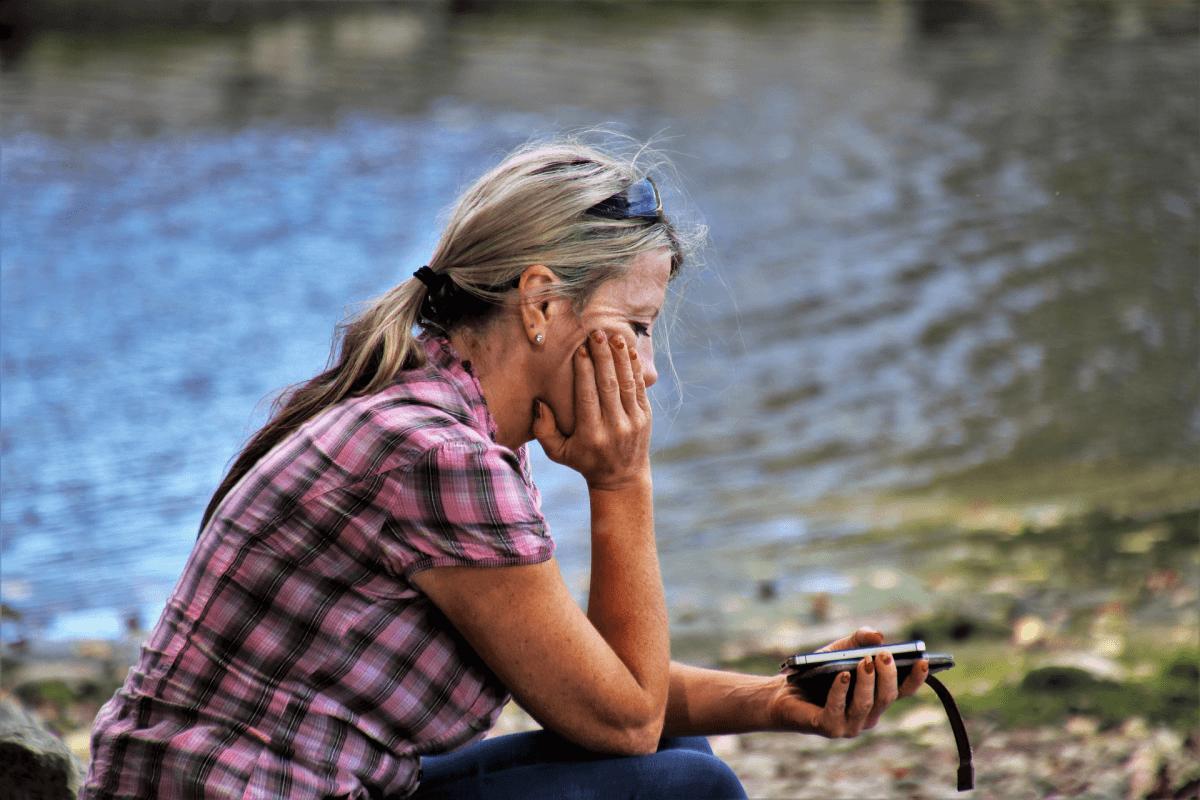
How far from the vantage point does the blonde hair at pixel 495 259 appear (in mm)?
2266

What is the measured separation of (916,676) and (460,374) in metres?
0.92

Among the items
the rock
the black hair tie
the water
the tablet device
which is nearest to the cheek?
the black hair tie

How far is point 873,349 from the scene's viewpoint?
8945 mm

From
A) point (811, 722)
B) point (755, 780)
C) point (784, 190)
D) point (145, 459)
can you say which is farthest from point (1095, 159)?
point (811, 722)

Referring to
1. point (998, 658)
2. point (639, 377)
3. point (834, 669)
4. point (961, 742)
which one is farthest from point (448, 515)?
point (998, 658)

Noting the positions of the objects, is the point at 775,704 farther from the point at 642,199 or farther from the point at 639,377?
the point at 642,199

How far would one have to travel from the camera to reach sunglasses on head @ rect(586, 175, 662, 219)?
2.33m

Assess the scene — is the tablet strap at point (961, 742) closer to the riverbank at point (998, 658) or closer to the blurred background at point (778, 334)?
the blurred background at point (778, 334)

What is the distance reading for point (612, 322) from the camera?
2.35 metres

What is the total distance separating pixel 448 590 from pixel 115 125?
47.9 feet

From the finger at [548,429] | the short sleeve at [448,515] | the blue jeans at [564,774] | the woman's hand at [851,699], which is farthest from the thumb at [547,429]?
the woman's hand at [851,699]

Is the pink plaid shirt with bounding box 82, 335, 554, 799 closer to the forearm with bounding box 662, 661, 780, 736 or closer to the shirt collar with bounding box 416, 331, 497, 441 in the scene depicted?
the shirt collar with bounding box 416, 331, 497, 441

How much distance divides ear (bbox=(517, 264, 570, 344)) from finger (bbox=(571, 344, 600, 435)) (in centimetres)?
7

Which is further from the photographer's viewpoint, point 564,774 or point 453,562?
point 564,774
